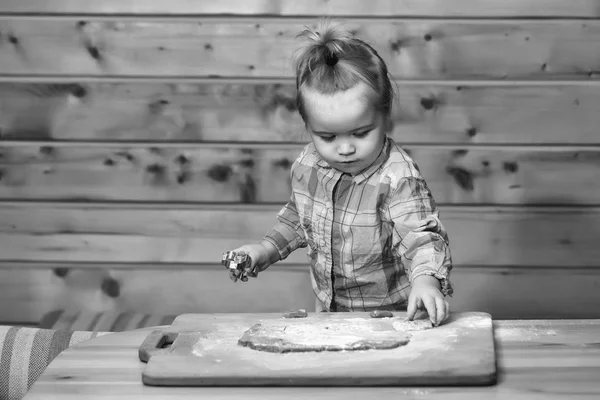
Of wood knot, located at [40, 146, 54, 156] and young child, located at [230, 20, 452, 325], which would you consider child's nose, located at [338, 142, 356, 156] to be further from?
wood knot, located at [40, 146, 54, 156]

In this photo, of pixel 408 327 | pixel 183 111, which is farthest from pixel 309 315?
pixel 183 111

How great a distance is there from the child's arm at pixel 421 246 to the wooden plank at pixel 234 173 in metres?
1.28

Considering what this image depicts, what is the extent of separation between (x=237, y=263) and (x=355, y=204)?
31cm

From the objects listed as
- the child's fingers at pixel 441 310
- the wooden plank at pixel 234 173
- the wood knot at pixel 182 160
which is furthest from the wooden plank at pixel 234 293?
the child's fingers at pixel 441 310

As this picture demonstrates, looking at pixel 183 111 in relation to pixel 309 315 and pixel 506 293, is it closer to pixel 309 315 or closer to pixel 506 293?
pixel 506 293

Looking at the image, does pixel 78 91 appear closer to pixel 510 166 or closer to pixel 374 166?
pixel 510 166

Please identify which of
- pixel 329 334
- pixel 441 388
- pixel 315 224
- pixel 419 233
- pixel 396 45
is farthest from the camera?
pixel 396 45

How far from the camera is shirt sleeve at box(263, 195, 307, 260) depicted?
6.51 feet

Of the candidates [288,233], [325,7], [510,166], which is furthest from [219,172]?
[288,233]

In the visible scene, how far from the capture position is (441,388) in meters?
1.31

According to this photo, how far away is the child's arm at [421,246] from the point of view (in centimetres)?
157

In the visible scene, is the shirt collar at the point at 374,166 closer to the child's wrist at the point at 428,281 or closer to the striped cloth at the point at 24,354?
the child's wrist at the point at 428,281

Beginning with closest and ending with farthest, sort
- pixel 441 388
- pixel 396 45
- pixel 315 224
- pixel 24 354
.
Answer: pixel 441 388, pixel 315 224, pixel 24 354, pixel 396 45

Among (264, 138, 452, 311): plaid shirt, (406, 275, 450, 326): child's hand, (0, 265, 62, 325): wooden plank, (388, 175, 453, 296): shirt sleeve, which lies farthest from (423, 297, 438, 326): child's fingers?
(0, 265, 62, 325): wooden plank
